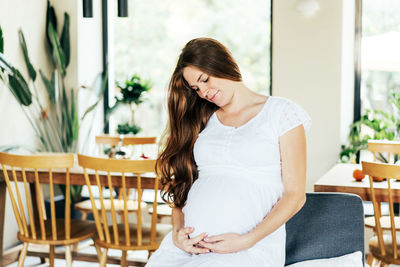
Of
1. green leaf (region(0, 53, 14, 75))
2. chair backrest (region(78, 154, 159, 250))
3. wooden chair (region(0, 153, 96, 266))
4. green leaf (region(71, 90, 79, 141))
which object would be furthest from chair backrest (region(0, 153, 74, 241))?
green leaf (region(71, 90, 79, 141))

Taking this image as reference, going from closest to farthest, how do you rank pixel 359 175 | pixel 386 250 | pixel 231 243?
pixel 231 243
pixel 386 250
pixel 359 175

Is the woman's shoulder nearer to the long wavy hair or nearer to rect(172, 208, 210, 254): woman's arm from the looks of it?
the long wavy hair

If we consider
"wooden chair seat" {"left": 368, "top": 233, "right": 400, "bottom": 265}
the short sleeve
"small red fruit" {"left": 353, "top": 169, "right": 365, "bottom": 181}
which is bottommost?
"wooden chair seat" {"left": 368, "top": 233, "right": 400, "bottom": 265}

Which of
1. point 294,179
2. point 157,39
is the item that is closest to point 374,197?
point 294,179

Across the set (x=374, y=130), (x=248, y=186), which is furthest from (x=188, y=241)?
(x=374, y=130)

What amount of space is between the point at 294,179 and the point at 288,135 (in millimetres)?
142

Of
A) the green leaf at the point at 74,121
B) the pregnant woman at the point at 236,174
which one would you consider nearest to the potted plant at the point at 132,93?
the green leaf at the point at 74,121

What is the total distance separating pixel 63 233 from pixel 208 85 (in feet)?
5.46

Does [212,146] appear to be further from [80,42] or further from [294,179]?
[80,42]

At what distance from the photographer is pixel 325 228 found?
180 cm

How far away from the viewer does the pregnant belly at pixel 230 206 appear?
170cm

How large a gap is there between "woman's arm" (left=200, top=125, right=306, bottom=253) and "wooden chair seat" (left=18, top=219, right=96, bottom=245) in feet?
5.00

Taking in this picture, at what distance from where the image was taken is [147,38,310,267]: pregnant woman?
5.48 feet

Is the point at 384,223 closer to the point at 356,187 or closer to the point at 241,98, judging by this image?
the point at 356,187
